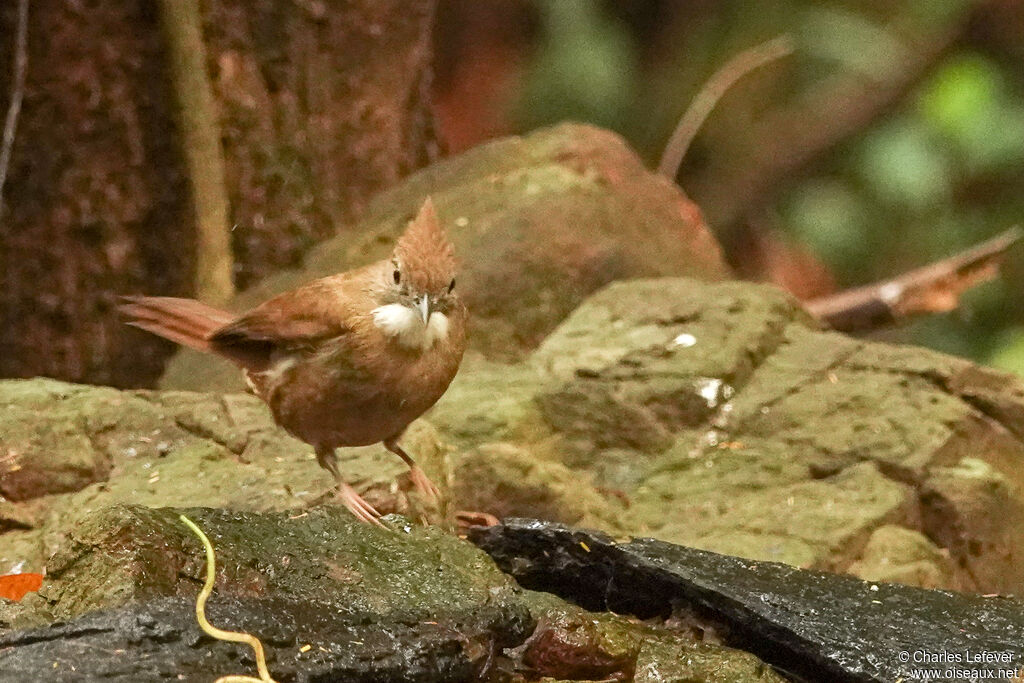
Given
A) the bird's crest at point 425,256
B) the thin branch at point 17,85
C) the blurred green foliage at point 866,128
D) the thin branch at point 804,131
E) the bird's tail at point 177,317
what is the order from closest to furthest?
the bird's crest at point 425,256 → the bird's tail at point 177,317 → the thin branch at point 17,85 → the blurred green foliage at point 866,128 → the thin branch at point 804,131

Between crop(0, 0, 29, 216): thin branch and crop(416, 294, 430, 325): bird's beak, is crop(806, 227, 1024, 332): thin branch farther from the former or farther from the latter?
crop(0, 0, 29, 216): thin branch

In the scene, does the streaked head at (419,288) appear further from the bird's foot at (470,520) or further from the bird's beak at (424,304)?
the bird's foot at (470,520)

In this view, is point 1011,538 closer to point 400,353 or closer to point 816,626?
point 816,626

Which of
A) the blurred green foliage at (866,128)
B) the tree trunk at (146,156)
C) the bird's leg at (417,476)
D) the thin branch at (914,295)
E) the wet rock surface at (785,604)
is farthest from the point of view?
the blurred green foliage at (866,128)

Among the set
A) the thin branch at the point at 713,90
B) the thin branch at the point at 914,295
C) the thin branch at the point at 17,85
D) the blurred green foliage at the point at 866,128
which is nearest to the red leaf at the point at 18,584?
the thin branch at the point at 17,85

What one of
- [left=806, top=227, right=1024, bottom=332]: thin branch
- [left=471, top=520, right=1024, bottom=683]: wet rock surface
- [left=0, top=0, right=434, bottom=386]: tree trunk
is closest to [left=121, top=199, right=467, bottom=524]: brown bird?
[left=471, top=520, right=1024, bottom=683]: wet rock surface

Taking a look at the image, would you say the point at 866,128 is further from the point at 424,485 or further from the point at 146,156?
the point at 424,485
